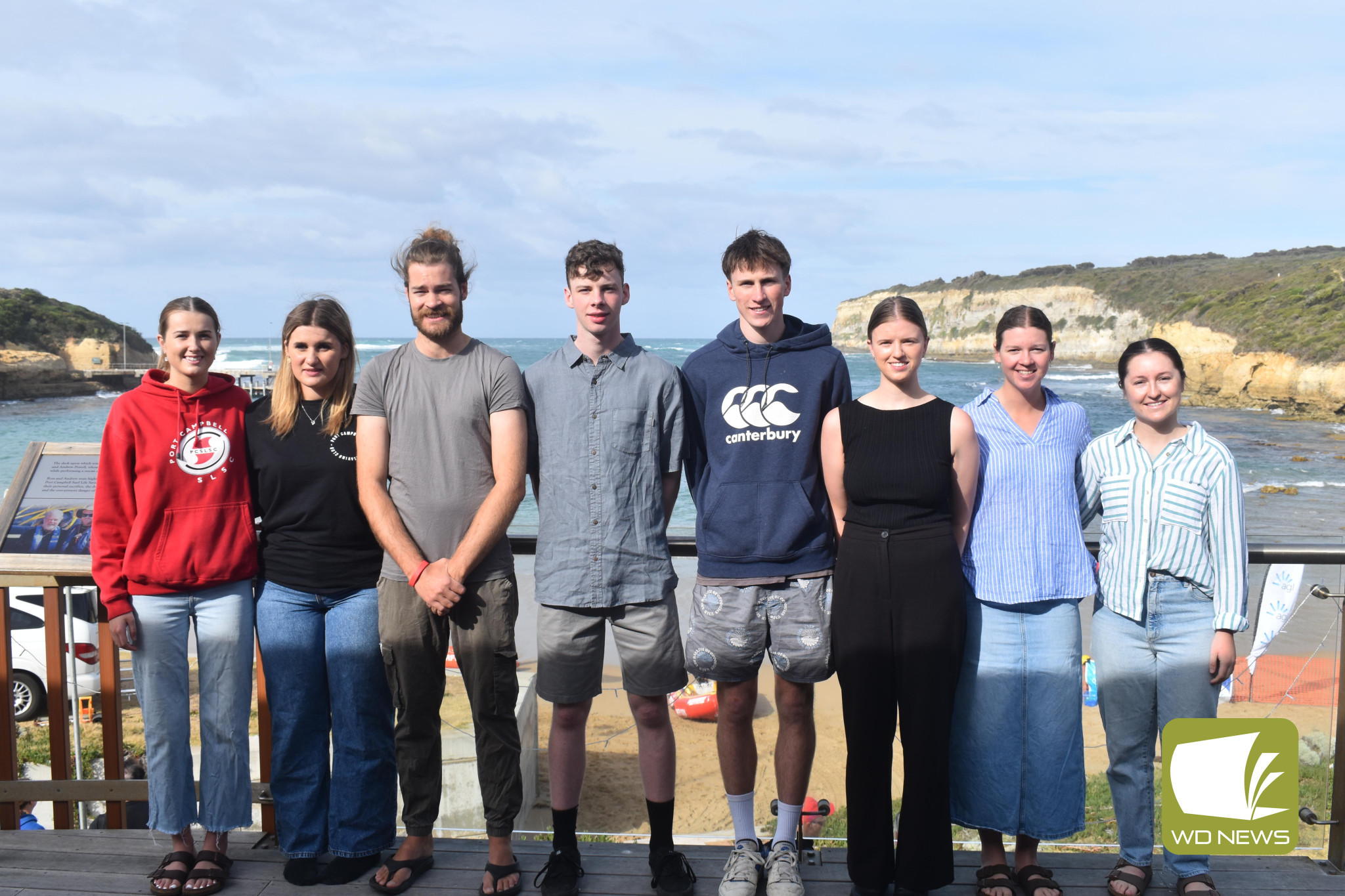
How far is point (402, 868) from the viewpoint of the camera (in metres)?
2.80

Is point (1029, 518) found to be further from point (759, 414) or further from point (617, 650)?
point (617, 650)

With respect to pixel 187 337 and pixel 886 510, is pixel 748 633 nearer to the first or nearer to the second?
pixel 886 510

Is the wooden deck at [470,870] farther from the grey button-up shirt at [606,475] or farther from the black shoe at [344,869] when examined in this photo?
the grey button-up shirt at [606,475]

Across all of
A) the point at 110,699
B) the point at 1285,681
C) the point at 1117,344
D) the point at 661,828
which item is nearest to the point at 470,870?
the point at 661,828

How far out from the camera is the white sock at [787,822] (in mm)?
2828

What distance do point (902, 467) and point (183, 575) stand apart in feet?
7.30

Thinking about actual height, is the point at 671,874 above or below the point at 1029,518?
below

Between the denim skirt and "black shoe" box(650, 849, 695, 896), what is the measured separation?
2.82ft

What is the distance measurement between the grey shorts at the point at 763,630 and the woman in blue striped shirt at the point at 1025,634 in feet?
1.52

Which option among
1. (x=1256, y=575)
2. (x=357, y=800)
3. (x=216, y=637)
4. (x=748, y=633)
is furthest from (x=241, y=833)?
(x=1256, y=575)

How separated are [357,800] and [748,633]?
1358 millimetres

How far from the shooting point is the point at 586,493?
276 cm

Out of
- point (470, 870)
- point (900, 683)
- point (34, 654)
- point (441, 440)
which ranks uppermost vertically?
point (441, 440)

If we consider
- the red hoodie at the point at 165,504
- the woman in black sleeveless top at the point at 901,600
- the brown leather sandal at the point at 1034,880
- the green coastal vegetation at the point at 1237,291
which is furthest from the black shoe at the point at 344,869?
the green coastal vegetation at the point at 1237,291
